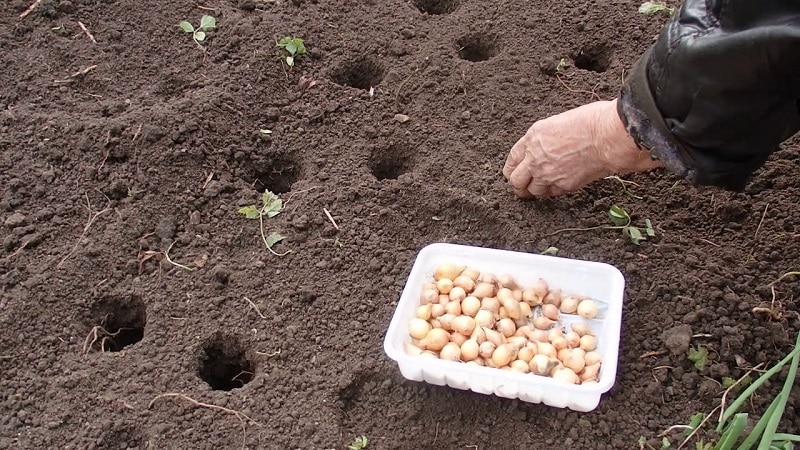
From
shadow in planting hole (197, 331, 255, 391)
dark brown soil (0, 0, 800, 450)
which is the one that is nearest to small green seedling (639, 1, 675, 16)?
dark brown soil (0, 0, 800, 450)

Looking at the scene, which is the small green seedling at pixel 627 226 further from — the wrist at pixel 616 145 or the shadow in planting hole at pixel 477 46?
the shadow in planting hole at pixel 477 46

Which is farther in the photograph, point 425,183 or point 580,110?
point 425,183

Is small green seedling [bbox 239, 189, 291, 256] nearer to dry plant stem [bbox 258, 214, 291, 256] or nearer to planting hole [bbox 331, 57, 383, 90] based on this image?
dry plant stem [bbox 258, 214, 291, 256]

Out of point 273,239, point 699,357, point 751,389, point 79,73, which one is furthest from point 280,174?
point 751,389

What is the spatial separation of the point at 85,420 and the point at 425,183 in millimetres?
954

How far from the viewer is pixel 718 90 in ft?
4.29

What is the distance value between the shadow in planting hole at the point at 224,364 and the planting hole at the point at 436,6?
132 cm

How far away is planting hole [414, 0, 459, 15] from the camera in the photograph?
2496 mm

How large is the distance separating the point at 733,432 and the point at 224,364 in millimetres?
1076

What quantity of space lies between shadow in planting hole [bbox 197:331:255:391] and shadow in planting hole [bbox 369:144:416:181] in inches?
24.2

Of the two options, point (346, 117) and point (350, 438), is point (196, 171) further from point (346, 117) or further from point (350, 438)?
point (350, 438)

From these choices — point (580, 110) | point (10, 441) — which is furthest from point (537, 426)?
point (10, 441)

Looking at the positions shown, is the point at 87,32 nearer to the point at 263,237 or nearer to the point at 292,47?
the point at 292,47

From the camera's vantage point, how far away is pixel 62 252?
1858 millimetres
